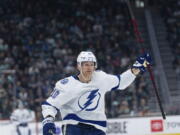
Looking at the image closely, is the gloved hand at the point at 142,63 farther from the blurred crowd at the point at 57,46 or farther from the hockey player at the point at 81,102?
the blurred crowd at the point at 57,46

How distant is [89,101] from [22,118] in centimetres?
782

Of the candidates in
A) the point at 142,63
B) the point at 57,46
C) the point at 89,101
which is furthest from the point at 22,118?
the point at 89,101

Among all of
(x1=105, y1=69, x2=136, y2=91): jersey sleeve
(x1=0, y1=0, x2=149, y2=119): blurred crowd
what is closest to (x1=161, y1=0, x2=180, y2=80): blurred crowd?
(x1=0, y1=0, x2=149, y2=119): blurred crowd

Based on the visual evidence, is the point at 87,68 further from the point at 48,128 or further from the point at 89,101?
the point at 48,128

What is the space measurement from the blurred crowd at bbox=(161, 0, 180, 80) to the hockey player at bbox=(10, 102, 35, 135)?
4227 mm

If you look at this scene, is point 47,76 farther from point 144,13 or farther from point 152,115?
point 144,13

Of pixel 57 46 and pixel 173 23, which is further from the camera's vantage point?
pixel 173 23

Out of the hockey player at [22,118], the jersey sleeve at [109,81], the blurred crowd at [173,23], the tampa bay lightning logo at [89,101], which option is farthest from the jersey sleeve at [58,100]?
the blurred crowd at [173,23]

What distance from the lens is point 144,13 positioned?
18547 mm

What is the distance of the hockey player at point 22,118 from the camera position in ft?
40.8

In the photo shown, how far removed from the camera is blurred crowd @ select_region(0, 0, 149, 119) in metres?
12.8

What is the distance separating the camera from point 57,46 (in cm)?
1565

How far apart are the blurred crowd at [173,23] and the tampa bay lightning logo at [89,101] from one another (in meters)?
9.71

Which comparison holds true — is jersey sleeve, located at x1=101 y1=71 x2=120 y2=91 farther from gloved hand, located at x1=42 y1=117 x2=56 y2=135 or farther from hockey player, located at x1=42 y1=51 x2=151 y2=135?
gloved hand, located at x1=42 y1=117 x2=56 y2=135
